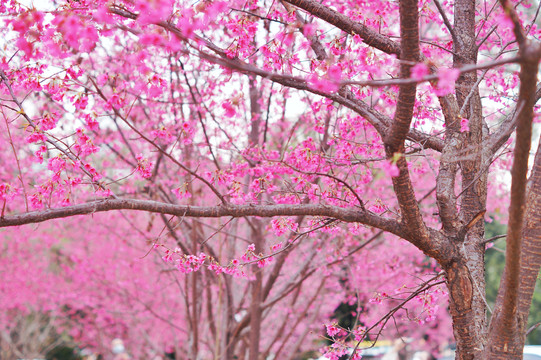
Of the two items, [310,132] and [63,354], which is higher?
[310,132]

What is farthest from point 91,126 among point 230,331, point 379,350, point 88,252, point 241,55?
point 379,350

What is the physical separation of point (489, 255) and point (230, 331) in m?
10.5

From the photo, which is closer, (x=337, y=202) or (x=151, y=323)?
(x=337, y=202)

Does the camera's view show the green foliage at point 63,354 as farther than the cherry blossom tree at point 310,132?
Yes

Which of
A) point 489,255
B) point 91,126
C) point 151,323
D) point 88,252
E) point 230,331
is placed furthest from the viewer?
point 489,255

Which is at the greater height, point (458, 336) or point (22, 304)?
point (22, 304)

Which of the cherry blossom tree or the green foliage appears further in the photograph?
the green foliage

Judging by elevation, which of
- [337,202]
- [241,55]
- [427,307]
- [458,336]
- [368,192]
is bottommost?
[458,336]

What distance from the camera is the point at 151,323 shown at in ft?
40.8

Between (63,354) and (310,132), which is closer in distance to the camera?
(310,132)

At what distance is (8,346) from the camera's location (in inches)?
557

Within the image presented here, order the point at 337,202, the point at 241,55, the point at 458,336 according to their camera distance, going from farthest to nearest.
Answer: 1. the point at 337,202
2. the point at 241,55
3. the point at 458,336

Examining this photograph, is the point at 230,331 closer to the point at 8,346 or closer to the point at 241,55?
the point at 241,55

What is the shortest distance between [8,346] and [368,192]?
40.8 feet
